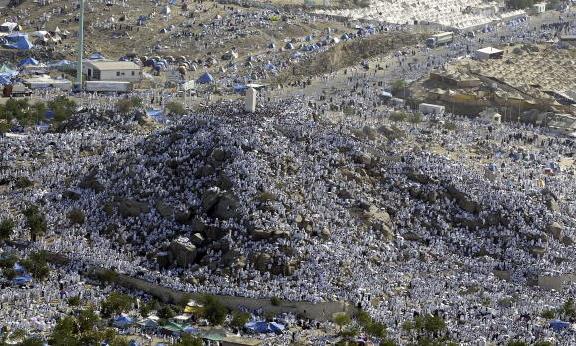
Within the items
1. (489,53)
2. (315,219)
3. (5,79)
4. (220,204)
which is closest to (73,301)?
(220,204)

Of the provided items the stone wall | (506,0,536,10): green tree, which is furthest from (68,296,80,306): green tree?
(506,0,536,10): green tree

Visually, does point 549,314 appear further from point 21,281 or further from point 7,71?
point 7,71

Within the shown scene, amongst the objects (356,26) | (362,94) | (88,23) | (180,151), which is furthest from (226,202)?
(356,26)

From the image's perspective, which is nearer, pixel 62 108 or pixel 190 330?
pixel 190 330

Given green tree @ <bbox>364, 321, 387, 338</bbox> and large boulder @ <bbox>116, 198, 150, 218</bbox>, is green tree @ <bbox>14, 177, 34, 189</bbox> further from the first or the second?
green tree @ <bbox>364, 321, 387, 338</bbox>

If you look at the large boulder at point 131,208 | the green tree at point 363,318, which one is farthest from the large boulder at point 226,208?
the green tree at point 363,318

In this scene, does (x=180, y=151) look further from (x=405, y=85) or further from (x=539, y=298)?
(x=405, y=85)
